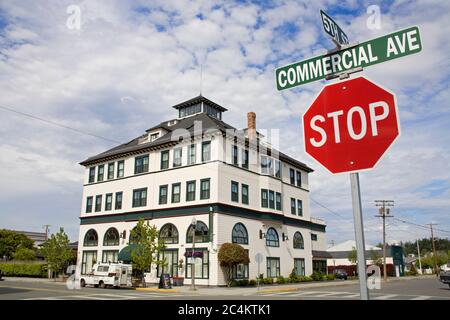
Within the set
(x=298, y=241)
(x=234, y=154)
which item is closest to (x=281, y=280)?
(x=298, y=241)

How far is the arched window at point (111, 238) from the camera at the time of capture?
140 feet

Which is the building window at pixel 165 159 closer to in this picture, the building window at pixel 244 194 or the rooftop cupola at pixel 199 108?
the rooftop cupola at pixel 199 108

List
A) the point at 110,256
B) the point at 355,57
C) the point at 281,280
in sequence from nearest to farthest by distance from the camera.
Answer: the point at 355,57, the point at 281,280, the point at 110,256

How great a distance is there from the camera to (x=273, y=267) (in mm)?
41312

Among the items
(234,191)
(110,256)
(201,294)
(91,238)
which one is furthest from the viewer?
(91,238)

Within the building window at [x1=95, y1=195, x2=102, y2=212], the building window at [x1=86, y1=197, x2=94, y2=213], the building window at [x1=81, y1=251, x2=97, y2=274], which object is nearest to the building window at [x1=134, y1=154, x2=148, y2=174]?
the building window at [x1=95, y1=195, x2=102, y2=212]

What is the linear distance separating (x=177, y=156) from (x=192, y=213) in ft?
20.5

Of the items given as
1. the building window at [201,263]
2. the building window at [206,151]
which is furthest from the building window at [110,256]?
the building window at [206,151]

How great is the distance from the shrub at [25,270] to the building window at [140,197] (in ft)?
58.4

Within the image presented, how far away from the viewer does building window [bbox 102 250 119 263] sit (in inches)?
1654

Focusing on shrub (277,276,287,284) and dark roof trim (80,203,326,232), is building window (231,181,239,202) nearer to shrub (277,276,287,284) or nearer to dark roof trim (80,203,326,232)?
dark roof trim (80,203,326,232)

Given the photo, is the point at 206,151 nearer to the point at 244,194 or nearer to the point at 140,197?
the point at 244,194

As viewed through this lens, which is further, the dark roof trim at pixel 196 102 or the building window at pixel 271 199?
the dark roof trim at pixel 196 102
